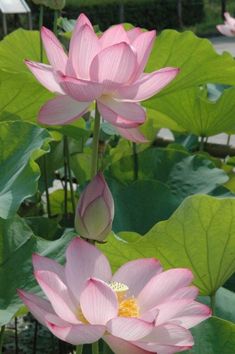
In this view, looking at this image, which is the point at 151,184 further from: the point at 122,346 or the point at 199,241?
the point at 122,346

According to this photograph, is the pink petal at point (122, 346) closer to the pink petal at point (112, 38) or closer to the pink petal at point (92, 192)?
the pink petal at point (92, 192)

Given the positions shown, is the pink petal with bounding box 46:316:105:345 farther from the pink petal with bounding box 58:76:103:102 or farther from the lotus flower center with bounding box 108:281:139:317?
the pink petal with bounding box 58:76:103:102

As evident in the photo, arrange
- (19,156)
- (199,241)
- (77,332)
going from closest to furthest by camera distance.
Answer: (77,332) → (199,241) → (19,156)

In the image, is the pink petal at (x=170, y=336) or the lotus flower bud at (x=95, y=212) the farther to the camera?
the lotus flower bud at (x=95, y=212)

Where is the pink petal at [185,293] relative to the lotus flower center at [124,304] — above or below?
above

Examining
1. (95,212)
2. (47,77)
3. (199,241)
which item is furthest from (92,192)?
(199,241)

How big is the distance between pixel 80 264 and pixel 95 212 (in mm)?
55

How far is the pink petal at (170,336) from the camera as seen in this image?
62 centimetres

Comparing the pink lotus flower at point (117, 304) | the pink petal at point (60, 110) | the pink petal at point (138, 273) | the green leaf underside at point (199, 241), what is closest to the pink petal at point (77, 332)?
the pink lotus flower at point (117, 304)

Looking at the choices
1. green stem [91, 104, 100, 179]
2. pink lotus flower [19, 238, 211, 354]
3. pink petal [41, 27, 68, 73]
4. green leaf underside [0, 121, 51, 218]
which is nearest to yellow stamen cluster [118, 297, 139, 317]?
pink lotus flower [19, 238, 211, 354]

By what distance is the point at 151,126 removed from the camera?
1961 mm

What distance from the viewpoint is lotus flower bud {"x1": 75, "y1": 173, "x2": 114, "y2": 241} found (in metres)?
0.72

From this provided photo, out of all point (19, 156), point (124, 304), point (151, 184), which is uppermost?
point (124, 304)

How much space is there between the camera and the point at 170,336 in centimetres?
62
